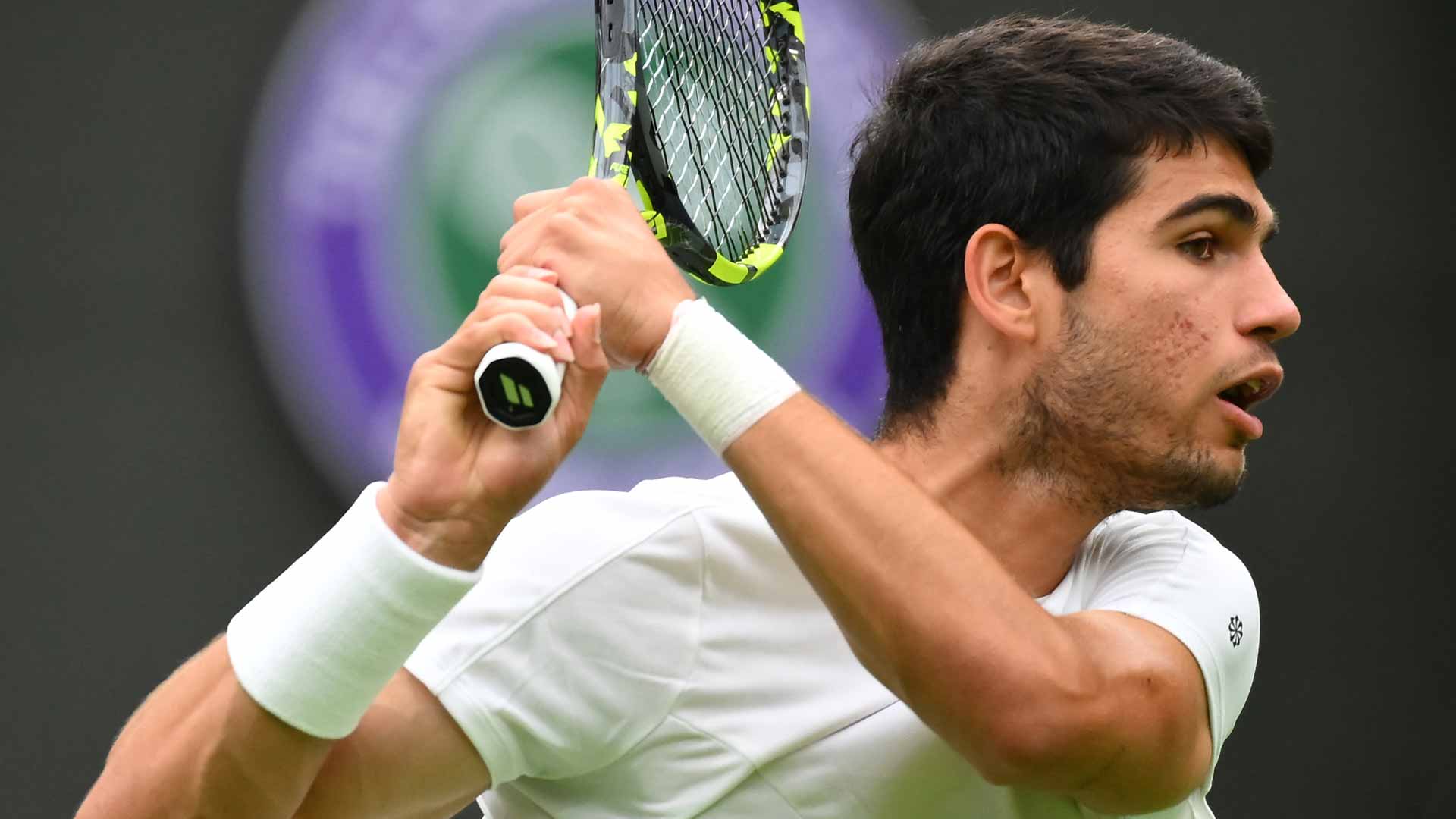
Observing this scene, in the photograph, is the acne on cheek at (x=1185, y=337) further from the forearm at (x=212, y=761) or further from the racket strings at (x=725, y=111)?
the forearm at (x=212, y=761)

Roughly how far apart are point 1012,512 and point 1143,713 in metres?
0.33

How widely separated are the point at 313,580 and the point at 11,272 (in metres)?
1.61

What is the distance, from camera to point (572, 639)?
1.37 m

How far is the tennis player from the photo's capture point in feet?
3.79

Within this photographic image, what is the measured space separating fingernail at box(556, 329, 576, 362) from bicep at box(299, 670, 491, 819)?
0.37 metres

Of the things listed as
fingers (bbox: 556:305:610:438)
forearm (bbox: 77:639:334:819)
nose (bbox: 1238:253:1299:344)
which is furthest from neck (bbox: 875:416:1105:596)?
forearm (bbox: 77:639:334:819)

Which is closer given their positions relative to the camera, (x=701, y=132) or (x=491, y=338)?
(x=491, y=338)

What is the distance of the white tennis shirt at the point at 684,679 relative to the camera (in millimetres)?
1356

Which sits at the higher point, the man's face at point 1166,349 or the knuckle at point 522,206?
the knuckle at point 522,206

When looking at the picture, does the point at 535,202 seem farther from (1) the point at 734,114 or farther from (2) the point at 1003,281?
(1) the point at 734,114

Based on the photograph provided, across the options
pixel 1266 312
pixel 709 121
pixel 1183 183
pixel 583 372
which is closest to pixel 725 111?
pixel 709 121

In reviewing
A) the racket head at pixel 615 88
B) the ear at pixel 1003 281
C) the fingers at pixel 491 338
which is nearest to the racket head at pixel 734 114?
the racket head at pixel 615 88

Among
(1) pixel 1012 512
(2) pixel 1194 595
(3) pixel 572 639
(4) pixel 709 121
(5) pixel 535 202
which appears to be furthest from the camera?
(4) pixel 709 121

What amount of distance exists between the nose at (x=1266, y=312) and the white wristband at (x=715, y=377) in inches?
20.9
